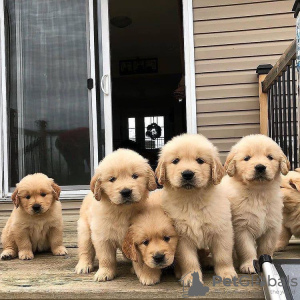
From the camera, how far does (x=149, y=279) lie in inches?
70.9

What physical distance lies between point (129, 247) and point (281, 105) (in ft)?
8.56

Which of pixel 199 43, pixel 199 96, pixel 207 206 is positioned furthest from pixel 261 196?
pixel 199 43

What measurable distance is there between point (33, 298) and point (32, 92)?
3.08 metres

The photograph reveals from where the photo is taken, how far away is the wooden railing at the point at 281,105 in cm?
337

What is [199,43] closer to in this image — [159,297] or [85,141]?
[85,141]

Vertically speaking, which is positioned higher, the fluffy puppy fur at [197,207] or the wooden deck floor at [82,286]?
the fluffy puppy fur at [197,207]

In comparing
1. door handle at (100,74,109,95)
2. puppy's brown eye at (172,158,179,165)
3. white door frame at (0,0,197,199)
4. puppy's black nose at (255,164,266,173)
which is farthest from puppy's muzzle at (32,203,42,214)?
door handle at (100,74,109,95)

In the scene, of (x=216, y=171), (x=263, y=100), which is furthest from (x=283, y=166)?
(x=263, y=100)

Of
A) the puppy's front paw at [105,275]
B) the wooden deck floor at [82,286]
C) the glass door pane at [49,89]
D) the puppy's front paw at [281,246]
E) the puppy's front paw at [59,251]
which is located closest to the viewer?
the wooden deck floor at [82,286]

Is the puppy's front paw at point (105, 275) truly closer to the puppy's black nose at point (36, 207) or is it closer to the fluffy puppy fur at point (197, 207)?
the fluffy puppy fur at point (197, 207)

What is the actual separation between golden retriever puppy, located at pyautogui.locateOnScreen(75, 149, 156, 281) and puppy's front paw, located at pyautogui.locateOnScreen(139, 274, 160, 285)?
0.67ft

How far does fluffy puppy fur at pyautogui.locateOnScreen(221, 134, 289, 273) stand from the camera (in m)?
1.90

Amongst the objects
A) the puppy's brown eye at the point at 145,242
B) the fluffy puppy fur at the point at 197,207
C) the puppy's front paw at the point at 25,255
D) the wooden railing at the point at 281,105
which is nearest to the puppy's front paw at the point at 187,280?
the fluffy puppy fur at the point at 197,207

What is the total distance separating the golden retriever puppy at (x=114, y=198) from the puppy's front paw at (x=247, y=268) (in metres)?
0.65
